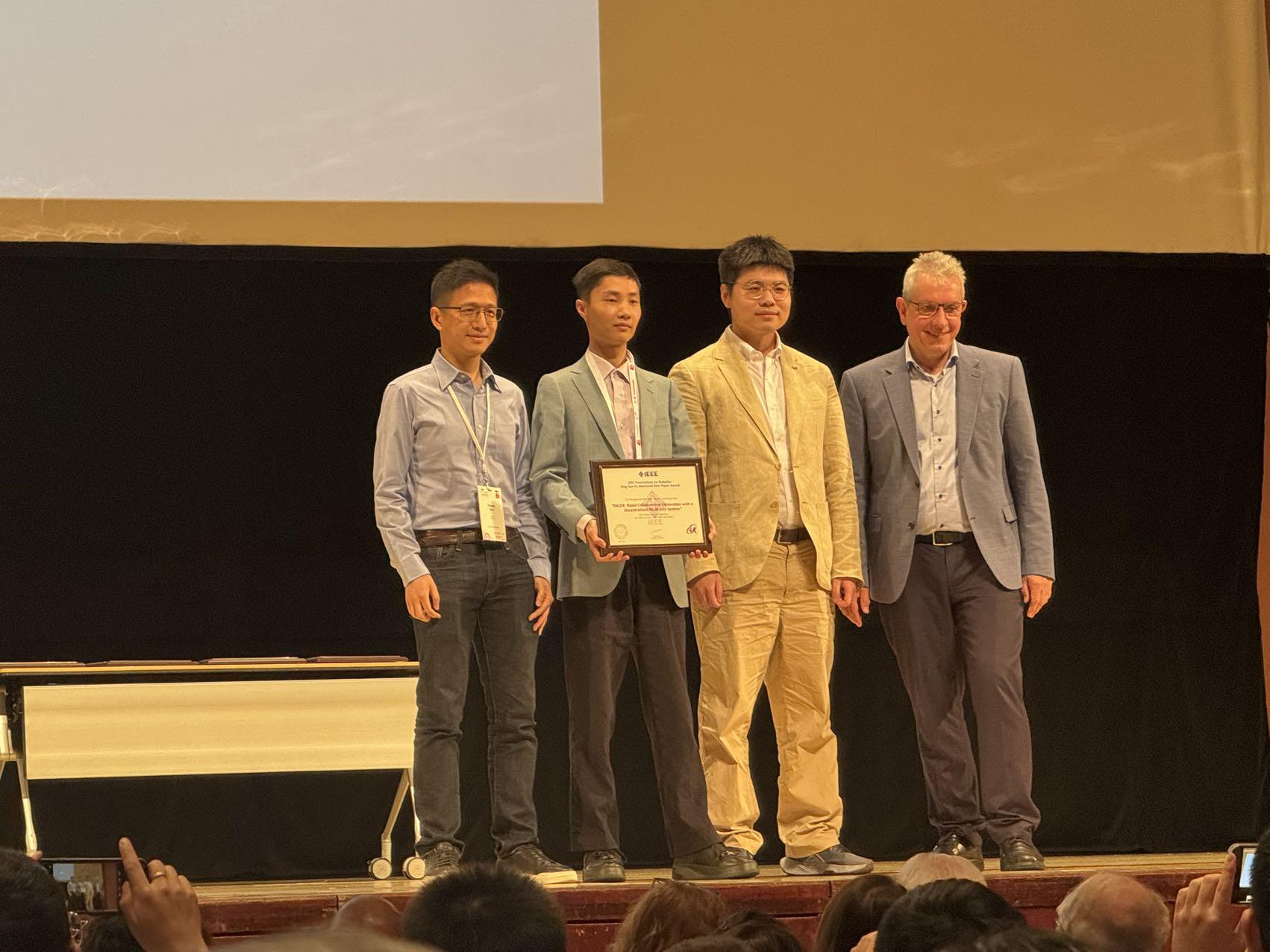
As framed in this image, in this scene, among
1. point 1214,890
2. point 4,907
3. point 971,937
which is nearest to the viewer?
point 971,937

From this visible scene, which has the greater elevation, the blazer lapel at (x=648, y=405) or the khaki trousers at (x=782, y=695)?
the blazer lapel at (x=648, y=405)

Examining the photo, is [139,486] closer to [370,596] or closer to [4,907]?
[370,596]

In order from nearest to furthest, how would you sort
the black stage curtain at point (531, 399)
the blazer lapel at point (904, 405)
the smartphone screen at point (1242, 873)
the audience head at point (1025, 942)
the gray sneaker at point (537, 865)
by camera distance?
the audience head at point (1025, 942) → the smartphone screen at point (1242, 873) → the gray sneaker at point (537, 865) → the blazer lapel at point (904, 405) → the black stage curtain at point (531, 399)

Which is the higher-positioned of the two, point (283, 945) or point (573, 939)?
point (283, 945)

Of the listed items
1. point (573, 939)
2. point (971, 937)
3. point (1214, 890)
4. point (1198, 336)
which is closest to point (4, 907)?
point (971, 937)

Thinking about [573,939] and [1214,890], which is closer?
[1214,890]

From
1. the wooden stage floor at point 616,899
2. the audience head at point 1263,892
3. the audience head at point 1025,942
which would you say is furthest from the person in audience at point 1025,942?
the wooden stage floor at point 616,899

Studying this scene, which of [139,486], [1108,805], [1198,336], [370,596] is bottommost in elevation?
[1108,805]

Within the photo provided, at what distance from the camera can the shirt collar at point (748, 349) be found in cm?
525

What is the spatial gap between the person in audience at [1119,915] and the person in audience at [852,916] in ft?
1.00

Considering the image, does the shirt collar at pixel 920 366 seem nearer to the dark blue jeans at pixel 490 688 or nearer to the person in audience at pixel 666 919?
the dark blue jeans at pixel 490 688

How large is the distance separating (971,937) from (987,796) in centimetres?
346

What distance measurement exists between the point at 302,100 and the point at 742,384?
209 centimetres

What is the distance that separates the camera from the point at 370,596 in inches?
253
